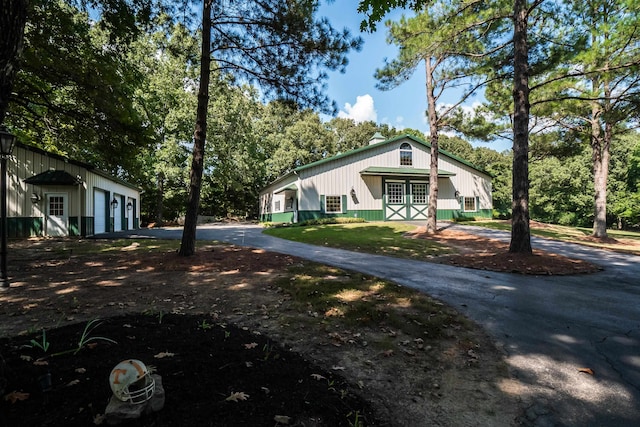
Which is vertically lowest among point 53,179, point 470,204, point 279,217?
point 279,217

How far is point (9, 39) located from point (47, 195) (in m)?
17.5

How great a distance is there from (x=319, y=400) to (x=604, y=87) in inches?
766

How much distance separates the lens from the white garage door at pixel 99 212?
17.3 meters

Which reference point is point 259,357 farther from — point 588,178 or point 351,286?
point 588,178

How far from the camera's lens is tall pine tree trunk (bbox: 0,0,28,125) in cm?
221

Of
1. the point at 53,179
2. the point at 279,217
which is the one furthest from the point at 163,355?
the point at 279,217

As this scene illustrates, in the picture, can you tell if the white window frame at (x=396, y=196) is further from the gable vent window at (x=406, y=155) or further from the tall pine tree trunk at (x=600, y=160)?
the tall pine tree trunk at (x=600, y=160)

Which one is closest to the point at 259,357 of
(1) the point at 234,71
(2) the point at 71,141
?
(1) the point at 234,71

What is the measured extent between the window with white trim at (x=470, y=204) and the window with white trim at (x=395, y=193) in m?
6.04

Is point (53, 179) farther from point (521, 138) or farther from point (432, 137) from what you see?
point (521, 138)

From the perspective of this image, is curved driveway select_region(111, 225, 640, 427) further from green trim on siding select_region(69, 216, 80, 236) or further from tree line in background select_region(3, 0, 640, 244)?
green trim on siding select_region(69, 216, 80, 236)

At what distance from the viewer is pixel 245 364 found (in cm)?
275

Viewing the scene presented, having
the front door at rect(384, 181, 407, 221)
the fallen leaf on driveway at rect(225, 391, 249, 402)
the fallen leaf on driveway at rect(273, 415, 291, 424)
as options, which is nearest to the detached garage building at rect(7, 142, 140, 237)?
the fallen leaf on driveway at rect(225, 391, 249, 402)

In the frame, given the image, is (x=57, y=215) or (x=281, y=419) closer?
(x=281, y=419)
